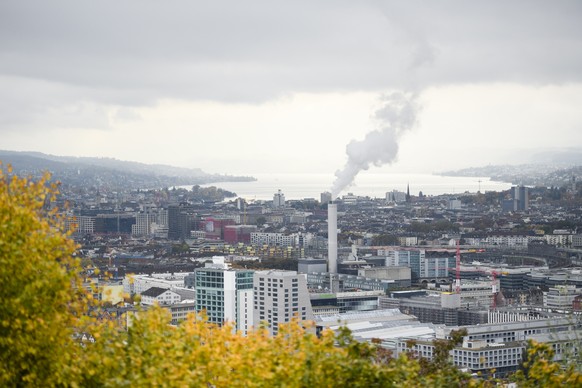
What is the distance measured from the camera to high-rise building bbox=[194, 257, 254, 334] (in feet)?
92.4

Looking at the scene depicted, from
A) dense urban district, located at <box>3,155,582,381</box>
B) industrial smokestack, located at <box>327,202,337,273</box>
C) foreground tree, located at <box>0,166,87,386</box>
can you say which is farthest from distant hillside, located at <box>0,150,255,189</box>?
foreground tree, located at <box>0,166,87,386</box>

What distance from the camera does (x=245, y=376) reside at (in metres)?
8.49

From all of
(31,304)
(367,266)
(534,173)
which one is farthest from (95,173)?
(31,304)

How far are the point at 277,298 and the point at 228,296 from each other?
1.17 m

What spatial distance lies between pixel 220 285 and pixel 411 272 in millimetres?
24433

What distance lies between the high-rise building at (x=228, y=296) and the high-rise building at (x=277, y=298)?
23cm

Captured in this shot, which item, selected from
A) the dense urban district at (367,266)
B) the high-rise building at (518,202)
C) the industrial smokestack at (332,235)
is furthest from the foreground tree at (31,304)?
the high-rise building at (518,202)

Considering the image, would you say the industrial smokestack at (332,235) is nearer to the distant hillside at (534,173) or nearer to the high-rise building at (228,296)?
the high-rise building at (228,296)

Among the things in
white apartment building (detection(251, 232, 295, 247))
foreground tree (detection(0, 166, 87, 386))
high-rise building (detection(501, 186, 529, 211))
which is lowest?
white apartment building (detection(251, 232, 295, 247))

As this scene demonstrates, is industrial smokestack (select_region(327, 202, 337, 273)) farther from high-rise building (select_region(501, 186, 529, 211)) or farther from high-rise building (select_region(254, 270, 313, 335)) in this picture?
high-rise building (select_region(501, 186, 529, 211))

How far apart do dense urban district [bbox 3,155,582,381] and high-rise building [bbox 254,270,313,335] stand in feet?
0.09

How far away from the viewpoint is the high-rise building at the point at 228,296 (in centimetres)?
2817

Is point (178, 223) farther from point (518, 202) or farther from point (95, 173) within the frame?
point (95, 173)

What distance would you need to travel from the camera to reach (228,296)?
28297 millimetres
